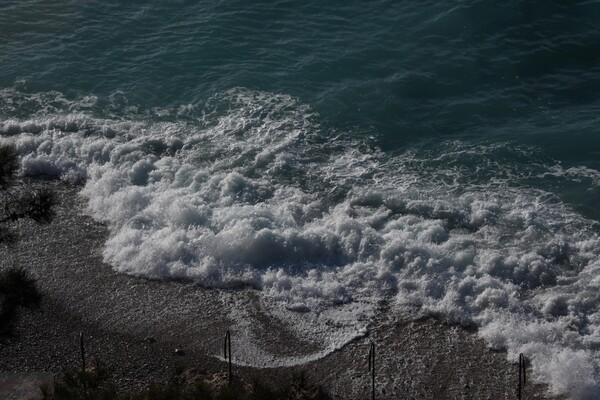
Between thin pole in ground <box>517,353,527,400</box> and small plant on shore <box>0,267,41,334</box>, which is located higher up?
small plant on shore <box>0,267,41,334</box>

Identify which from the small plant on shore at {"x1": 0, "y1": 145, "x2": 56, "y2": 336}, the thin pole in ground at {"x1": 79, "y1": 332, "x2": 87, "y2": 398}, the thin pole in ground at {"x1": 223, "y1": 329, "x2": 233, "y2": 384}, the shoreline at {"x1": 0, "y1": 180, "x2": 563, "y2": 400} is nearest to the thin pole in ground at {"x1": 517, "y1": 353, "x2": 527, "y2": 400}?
the shoreline at {"x1": 0, "y1": 180, "x2": 563, "y2": 400}

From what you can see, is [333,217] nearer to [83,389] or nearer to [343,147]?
[343,147]

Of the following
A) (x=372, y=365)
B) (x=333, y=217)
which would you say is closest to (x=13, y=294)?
(x=372, y=365)

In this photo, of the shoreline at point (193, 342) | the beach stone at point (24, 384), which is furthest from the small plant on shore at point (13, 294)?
the shoreline at point (193, 342)

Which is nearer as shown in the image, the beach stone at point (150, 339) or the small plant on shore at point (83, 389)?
the small plant on shore at point (83, 389)

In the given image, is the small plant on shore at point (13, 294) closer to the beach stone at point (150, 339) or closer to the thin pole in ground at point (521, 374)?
the beach stone at point (150, 339)

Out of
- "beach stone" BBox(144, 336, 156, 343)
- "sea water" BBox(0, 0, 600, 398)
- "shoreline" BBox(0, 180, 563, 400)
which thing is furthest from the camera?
"sea water" BBox(0, 0, 600, 398)

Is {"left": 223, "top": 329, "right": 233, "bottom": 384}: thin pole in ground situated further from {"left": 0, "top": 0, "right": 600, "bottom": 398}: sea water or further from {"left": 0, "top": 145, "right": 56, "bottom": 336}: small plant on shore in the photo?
{"left": 0, "top": 145, "right": 56, "bottom": 336}: small plant on shore
